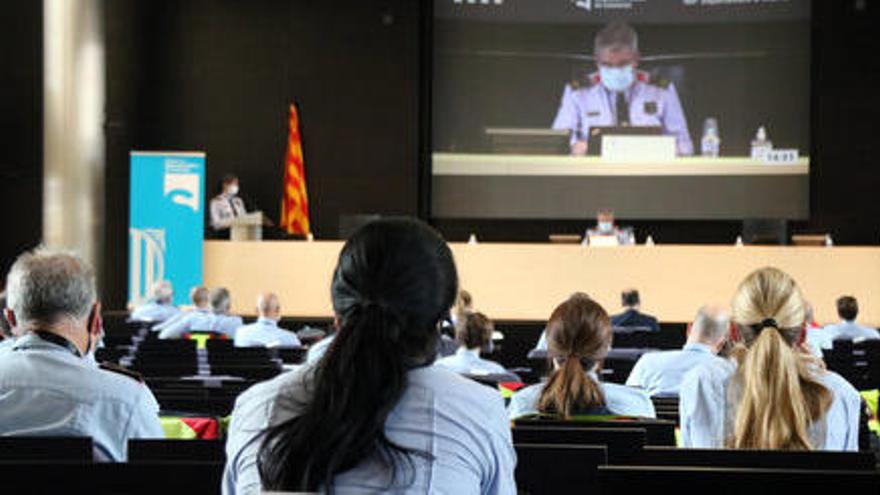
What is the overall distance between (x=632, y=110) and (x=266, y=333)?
7.55 meters

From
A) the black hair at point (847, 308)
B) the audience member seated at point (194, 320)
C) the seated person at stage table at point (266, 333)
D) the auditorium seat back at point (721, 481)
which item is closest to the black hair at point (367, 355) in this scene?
the auditorium seat back at point (721, 481)

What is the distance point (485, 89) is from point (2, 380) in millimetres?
13225

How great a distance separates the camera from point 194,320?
9.95m

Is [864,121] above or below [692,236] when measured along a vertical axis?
above

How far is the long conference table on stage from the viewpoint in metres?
13.5

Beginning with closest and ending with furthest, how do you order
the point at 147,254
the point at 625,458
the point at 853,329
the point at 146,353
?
the point at 625,458, the point at 146,353, the point at 853,329, the point at 147,254

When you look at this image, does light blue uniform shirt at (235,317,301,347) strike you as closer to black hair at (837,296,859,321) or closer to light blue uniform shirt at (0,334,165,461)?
black hair at (837,296,859,321)

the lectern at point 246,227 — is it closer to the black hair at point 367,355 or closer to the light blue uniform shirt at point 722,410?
the light blue uniform shirt at point 722,410

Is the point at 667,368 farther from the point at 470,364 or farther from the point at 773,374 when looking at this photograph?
the point at 773,374

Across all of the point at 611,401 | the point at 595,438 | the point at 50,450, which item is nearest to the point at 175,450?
the point at 50,450

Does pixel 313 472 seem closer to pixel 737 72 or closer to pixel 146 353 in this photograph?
pixel 146 353

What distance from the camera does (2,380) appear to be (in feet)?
Result: 9.27

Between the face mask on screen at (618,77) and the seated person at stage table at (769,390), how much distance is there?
12.2m

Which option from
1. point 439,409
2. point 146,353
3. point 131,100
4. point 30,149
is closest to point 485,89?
point 131,100
